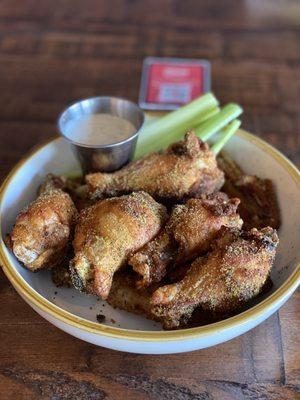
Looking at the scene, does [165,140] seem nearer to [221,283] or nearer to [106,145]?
[106,145]

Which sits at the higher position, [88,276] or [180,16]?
[180,16]

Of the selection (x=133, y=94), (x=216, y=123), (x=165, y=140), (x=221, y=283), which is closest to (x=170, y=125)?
(x=165, y=140)

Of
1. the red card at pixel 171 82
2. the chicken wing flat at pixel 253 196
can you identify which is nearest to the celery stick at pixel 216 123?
the chicken wing flat at pixel 253 196

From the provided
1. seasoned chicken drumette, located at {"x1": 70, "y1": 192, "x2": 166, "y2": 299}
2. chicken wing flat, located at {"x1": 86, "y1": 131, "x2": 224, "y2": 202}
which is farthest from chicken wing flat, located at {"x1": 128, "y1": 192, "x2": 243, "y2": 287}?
chicken wing flat, located at {"x1": 86, "y1": 131, "x2": 224, "y2": 202}

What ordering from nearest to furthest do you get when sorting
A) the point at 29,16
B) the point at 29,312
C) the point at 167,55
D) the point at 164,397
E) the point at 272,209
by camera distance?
the point at 164,397 < the point at 29,312 < the point at 272,209 < the point at 167,55 < the point at 29,16

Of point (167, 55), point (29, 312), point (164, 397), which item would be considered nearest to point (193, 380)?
point (164, 397)

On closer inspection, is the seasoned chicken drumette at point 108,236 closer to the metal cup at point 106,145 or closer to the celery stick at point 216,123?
the metal cup at point 106,145

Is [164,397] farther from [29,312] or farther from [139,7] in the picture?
[139,7]
